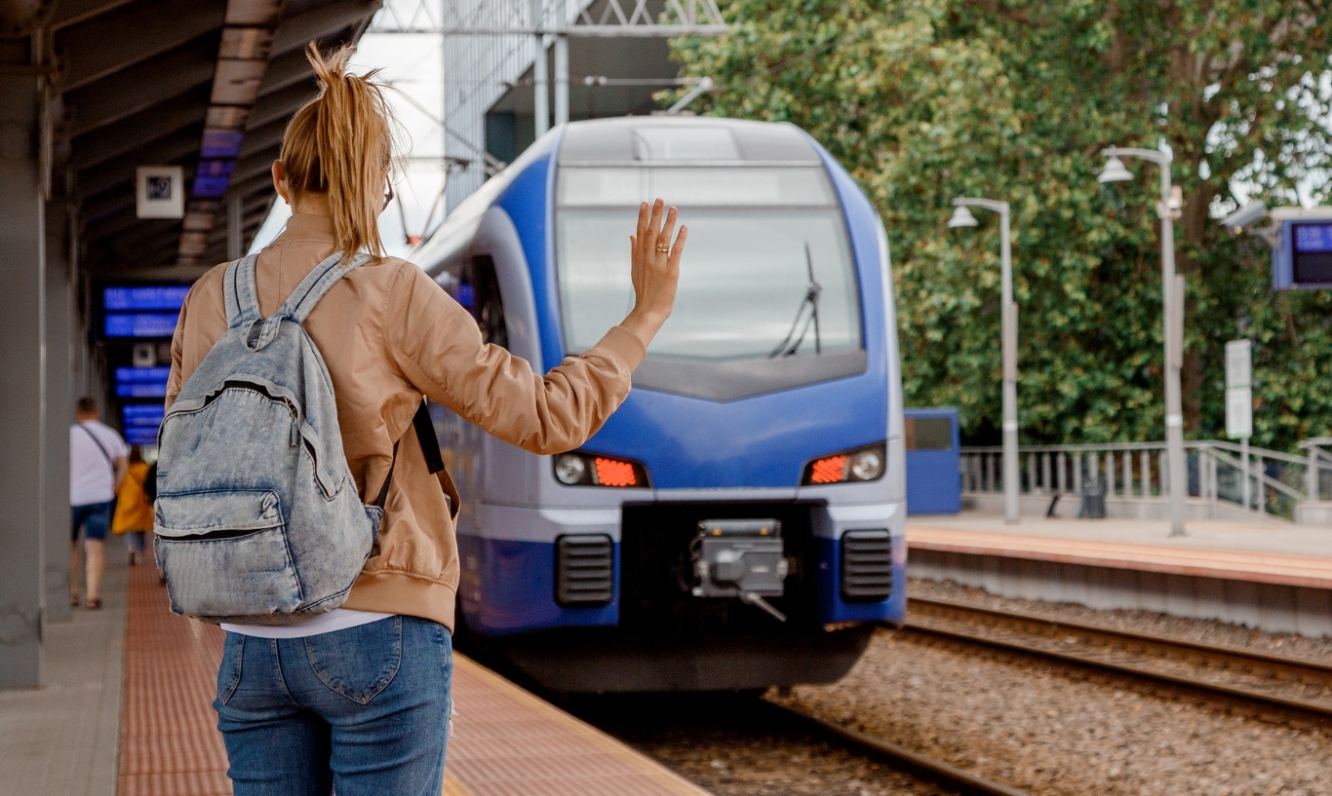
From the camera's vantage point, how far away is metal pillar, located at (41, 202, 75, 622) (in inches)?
472

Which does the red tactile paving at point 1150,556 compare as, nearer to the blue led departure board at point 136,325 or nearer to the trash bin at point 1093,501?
the trash bin at point 1093,501

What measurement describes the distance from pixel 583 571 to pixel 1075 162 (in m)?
20.3

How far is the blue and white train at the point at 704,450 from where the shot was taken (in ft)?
24.6

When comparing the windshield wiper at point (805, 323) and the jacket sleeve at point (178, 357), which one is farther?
the windshield wiper at point (805, 323)

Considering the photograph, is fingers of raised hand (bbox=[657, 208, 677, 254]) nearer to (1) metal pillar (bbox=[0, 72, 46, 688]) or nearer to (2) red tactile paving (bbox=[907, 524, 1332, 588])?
(1) metal pillar (bbox=[0, 72, 46, 688])

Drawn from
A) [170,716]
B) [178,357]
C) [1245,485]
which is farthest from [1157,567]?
[178,357]

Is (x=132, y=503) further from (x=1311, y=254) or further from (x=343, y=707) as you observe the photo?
(x=343, y=707)

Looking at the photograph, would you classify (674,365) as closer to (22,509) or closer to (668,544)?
(668,544)

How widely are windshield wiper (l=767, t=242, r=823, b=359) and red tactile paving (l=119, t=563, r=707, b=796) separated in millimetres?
2058

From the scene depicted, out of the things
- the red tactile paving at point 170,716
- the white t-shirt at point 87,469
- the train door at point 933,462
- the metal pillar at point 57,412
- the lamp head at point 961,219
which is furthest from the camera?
the train door at point 933,462

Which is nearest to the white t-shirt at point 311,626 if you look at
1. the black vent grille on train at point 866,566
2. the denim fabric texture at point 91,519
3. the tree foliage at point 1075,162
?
the black vent grille on train at point 866,566

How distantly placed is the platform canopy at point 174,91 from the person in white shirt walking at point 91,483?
125 cm

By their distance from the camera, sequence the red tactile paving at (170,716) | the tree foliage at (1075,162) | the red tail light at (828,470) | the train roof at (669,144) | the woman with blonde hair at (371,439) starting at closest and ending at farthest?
1. the woman with blonde hair at (371,439)
2. the red tactile paving at (170,716)
3. the red tail light at (828,470)
4. the train roof at (669,144)
5. the tree foliage at (1075,162)

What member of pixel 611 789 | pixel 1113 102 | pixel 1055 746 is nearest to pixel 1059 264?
pixel 1113 102
